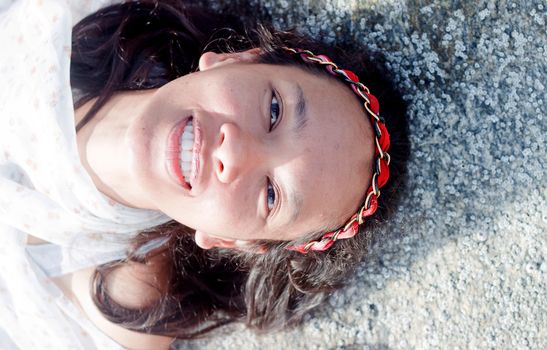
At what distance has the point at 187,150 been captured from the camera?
55.8 inches

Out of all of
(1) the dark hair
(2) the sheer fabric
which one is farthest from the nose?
(2) the sheer fabric

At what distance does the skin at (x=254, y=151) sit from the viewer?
4.53 ft

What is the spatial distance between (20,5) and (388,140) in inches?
48.9

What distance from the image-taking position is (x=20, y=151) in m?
1.77

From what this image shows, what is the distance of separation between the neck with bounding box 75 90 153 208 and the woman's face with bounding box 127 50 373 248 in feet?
0.75

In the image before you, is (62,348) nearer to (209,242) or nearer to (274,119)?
(209,242)

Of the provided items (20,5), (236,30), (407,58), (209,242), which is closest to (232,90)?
(209,242)

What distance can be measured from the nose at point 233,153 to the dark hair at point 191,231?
0.40 metres

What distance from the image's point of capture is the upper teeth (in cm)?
141

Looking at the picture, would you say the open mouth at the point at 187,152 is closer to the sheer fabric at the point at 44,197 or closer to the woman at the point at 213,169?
the woman at the point at 213,169

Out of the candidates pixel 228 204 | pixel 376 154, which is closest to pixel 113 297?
pixel 228 204

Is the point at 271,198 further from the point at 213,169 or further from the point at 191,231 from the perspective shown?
the point at 191,231

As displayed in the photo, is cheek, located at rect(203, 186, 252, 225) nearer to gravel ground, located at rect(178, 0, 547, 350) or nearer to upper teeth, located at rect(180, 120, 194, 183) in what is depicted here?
upper teeth, located at rect(180, 120, 194, 183)

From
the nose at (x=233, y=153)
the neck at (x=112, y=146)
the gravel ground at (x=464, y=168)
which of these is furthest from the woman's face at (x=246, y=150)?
the gravel ground at (x=464, y=168)
